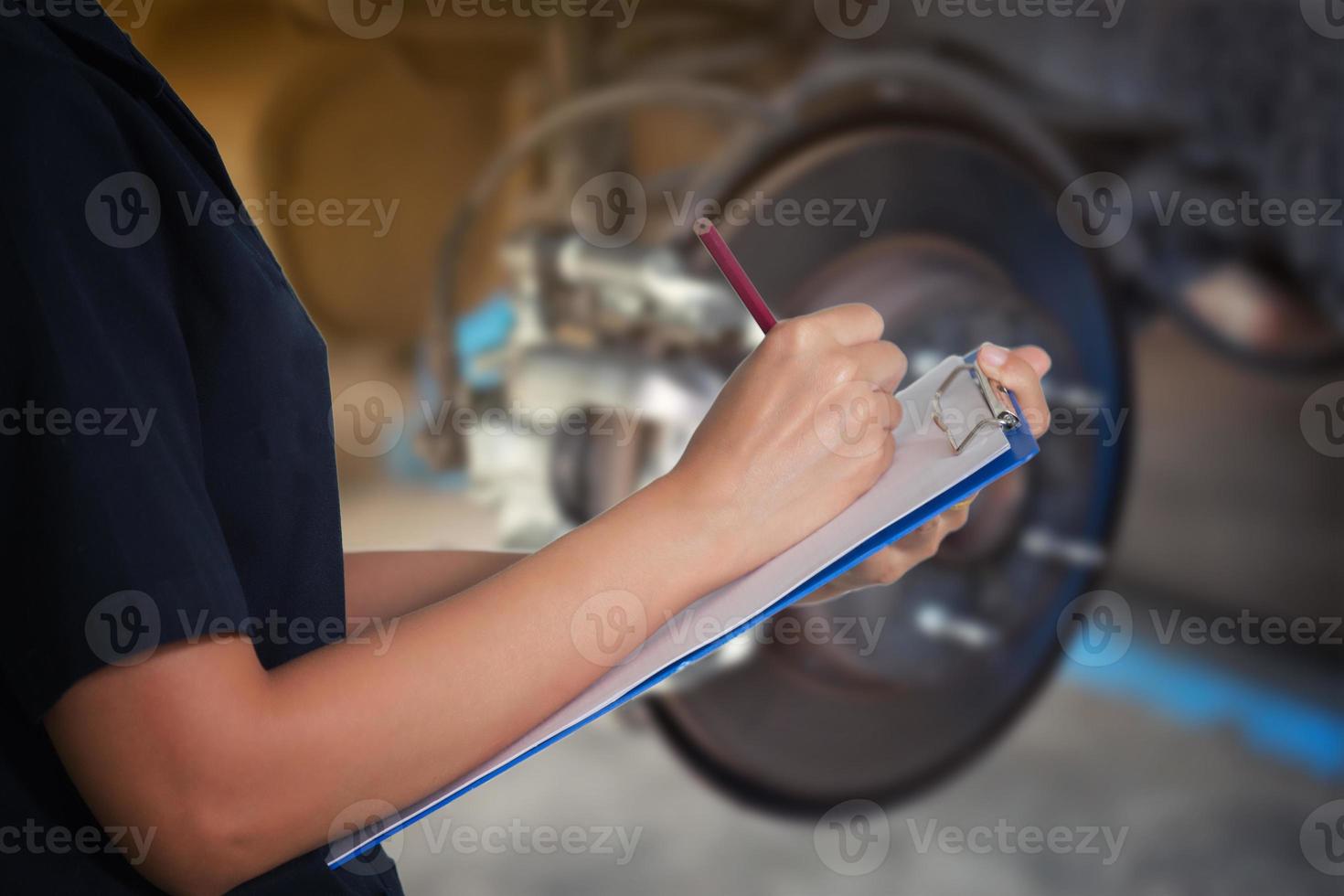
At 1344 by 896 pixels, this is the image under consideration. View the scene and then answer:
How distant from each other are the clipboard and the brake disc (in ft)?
2.10

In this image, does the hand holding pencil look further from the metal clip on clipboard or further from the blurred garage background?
the blurred garage background

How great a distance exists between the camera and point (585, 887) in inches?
39.0

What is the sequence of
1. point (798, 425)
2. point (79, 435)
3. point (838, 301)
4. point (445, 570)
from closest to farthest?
point (79, 435) < point (798, 425) < point (445, 570) < point (838, 301)

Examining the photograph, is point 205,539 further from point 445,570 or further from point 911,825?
point 911,825

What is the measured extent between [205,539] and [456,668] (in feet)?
0.26

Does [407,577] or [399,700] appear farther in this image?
[407,577]

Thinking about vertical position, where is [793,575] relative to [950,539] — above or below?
above

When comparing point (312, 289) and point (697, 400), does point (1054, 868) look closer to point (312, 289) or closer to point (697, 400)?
point (697, 400)

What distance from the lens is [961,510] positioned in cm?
45

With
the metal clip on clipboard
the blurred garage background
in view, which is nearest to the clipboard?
the metal clip on clipboard

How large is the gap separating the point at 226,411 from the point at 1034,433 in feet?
0.85

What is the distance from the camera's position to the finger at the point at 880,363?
1.28 ft

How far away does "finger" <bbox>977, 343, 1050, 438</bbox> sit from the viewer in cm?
40

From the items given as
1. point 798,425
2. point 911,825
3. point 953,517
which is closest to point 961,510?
point 953,517
